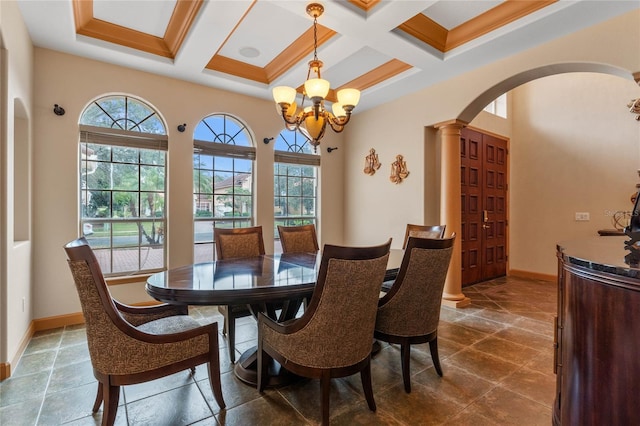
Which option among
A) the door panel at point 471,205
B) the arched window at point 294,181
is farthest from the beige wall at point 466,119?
the arched window at point 294,181

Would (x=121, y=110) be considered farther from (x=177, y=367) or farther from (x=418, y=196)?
(x=418, y=196)

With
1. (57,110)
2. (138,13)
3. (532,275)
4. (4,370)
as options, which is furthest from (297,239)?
(532,275)

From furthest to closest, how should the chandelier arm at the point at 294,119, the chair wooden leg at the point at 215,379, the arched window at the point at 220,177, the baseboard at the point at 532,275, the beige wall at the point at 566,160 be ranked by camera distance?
the baseboard at the point at 532,275
the beige wall at the point at 566,160
the arched window at the point at 220,177
the chandelier arm at the point at 294,119
the chair wooden leg at the point at 215,379

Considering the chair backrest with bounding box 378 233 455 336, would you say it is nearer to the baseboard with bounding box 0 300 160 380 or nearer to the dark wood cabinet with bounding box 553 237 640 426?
the dark wood cabinet with bounding box 553 237 640 426

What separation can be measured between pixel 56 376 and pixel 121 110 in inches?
109

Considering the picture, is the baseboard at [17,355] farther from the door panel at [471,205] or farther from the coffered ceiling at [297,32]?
the door panel at [471,205]

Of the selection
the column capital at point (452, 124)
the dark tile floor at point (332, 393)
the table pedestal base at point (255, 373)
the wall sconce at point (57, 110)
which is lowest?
the dark tile floor at point (332, 393)

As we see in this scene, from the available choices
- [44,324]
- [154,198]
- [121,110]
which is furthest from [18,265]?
[121,110]

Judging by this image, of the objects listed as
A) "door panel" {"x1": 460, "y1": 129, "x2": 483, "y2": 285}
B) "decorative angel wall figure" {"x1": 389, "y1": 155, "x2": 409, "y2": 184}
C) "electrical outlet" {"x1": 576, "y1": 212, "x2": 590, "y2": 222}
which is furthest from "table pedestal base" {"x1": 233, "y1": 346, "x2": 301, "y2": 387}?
"electrical outlet" {"x1": 576, "y1": 212, "x2": 590, "y2": 222}

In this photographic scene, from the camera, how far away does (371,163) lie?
4.87 metres

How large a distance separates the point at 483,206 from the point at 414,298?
3.73m

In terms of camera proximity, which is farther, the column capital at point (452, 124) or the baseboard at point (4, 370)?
the column capital at point (452, 124)

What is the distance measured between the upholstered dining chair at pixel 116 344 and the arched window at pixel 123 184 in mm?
2284

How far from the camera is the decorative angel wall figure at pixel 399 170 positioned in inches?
171
